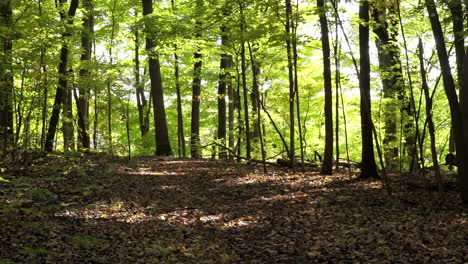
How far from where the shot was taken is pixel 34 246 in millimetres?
5539

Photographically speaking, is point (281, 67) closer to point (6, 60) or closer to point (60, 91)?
point (60, 91)

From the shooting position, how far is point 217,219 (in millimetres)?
8328

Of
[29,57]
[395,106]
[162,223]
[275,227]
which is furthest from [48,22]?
[395,106]

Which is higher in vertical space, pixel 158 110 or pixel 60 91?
pixel 60 91

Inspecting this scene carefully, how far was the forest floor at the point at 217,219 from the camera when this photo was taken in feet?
19.6

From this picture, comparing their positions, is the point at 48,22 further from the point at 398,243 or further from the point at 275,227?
the point at 398,243

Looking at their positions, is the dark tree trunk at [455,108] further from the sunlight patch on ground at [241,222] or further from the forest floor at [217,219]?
the sunlight patch on ground at [241,222]

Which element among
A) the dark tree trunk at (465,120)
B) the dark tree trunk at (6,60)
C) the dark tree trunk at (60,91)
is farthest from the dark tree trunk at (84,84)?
the dark tree trunk at (465,120)

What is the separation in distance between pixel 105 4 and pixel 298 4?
12.1 meters

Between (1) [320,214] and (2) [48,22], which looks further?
(2) [48,22]

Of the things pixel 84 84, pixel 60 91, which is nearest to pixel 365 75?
pixel 84 84

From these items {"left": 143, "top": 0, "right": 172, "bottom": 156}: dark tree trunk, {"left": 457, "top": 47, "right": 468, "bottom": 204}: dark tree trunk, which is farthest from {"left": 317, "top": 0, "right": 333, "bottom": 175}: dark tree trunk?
{"left": 143, "top": 0, "right": 172, "bottom": 156}: dark tree trunk

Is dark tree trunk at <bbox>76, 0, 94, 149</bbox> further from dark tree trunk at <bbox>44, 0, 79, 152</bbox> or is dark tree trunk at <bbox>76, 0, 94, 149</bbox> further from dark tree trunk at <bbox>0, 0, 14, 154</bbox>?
dark tree trunk at <bbox>0, 0, 14, 154</bbox>

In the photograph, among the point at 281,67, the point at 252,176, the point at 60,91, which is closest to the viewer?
the point at 252,176
